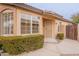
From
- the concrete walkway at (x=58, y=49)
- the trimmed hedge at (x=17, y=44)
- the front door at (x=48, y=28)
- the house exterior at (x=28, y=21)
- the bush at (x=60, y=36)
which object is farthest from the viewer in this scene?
the front door at (x=48, y=28)

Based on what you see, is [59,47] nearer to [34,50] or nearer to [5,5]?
[34,50]

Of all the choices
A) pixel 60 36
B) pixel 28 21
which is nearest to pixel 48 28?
pixel 60 36

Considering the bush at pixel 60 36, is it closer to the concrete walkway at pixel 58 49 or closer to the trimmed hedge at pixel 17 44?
the concrete walkway at pixel 58 49

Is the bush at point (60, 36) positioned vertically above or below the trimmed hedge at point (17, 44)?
above

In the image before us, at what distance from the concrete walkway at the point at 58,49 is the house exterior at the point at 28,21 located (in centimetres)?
75

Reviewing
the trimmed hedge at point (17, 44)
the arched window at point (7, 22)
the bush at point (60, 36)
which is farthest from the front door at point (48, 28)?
the arched window at point (7, 22)

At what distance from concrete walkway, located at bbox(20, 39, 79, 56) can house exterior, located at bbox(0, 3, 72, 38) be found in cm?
75

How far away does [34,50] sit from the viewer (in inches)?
522

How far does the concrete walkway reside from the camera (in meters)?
12.5

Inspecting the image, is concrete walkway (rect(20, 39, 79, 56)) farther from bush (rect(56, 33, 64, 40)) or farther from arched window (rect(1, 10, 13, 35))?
arched window (rect(1, 10, 13, 35))

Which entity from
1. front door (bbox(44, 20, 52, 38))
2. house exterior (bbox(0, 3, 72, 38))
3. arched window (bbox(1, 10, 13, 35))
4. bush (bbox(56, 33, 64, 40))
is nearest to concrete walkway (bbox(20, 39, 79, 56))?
bush (bbox(56, 33, 64, 40))

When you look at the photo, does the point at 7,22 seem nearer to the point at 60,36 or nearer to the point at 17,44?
the point at 17,44

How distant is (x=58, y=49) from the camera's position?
1368cm

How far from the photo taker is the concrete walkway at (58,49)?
12.5 meters
